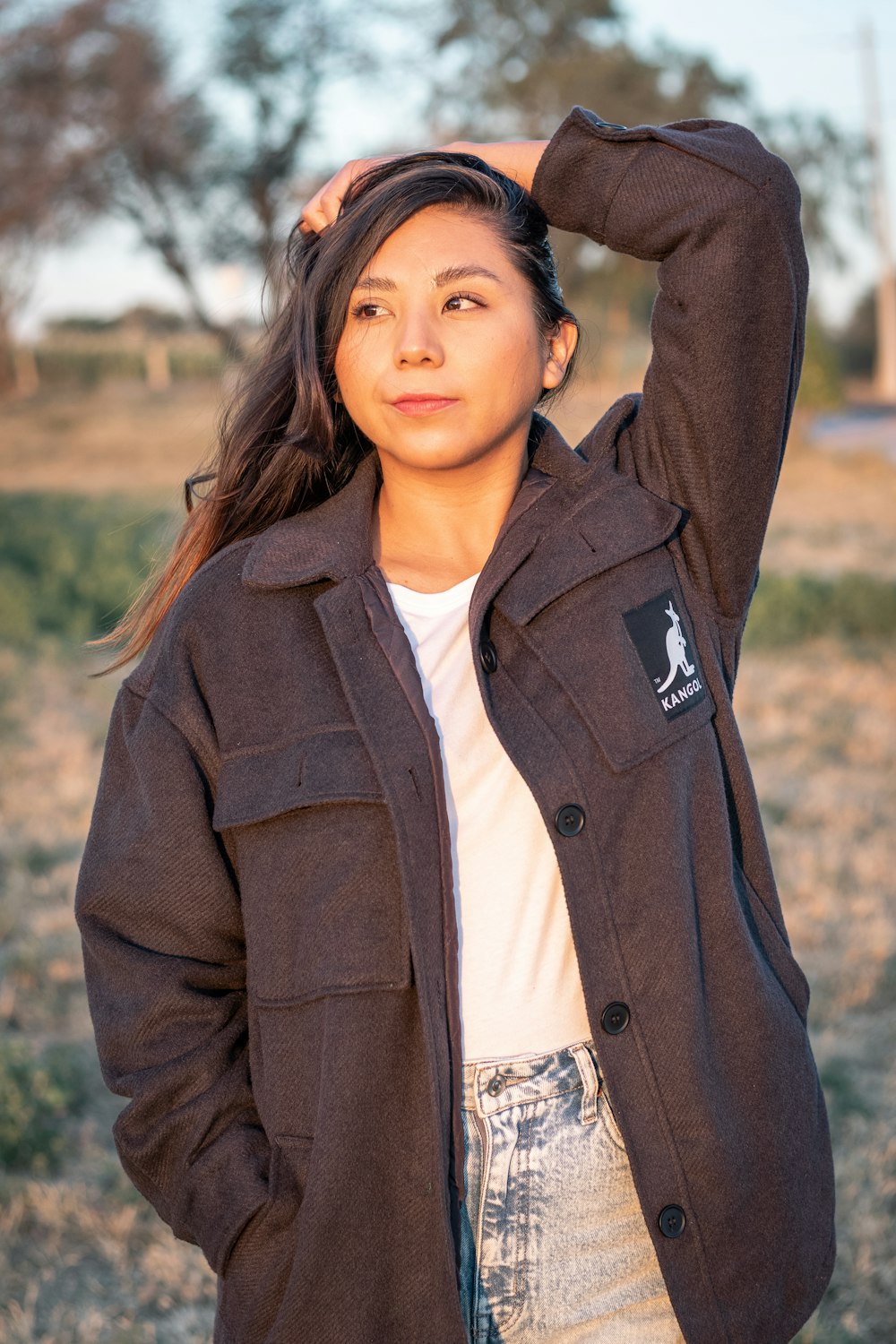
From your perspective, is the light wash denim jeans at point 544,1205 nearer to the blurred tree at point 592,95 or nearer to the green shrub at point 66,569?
the green shrub at point 66,569

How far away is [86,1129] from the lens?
3.74 m

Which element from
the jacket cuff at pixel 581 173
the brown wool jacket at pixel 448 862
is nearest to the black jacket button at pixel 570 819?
the brown wool jacket at pixel 448 862

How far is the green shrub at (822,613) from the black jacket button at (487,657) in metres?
7.34

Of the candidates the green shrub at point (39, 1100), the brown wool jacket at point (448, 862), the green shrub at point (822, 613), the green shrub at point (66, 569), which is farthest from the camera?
the green shrub at point (66, 569)

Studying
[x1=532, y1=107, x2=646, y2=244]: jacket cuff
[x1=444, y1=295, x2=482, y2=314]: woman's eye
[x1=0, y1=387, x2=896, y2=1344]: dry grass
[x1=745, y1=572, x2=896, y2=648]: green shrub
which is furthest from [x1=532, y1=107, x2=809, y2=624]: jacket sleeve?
[x1=745, y1=572, x2=896, y2=648]: green shrub

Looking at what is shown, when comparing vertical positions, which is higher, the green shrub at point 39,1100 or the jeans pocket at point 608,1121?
the green shrub at point 39,1100

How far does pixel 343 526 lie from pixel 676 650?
503 mm

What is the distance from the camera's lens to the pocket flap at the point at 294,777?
173cm

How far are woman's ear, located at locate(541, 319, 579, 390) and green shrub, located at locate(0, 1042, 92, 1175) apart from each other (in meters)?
2.54

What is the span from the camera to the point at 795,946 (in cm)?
469

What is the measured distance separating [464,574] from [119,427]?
1078 inches

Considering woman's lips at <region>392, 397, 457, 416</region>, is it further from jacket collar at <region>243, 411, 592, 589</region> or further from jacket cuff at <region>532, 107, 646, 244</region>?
jacket cuff at <region>532, 107, 646, 244</region>

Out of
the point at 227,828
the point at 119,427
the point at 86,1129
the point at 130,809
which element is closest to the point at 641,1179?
the point at 227,828

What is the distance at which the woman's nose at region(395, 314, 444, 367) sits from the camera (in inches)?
73.3
